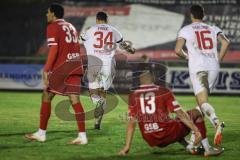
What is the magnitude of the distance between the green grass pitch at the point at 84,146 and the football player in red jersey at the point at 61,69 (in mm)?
340

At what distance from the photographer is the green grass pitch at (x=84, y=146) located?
8.68 meters

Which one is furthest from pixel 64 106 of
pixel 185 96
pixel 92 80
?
pixel 185 96

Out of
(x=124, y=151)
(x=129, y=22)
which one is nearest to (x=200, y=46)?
(x=124, y=151)

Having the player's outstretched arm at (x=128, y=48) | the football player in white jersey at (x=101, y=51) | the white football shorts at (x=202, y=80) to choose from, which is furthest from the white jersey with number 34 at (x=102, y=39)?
the white football shorts at (x=202, y=80)

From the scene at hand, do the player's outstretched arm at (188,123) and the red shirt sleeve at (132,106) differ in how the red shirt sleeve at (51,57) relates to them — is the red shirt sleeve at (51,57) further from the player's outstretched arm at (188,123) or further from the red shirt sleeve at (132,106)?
the player's outstretched arm at (188,123)

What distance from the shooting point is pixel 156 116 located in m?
8.30

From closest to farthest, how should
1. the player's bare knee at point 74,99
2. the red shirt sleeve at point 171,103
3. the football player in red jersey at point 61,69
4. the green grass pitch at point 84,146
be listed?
the red shirt sleeve at point 171,103 → the green grass pitch at point 84,146 → the football player in red jersey at point 61,69 → the player's bare knee at point 74,99

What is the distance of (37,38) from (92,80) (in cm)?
1533

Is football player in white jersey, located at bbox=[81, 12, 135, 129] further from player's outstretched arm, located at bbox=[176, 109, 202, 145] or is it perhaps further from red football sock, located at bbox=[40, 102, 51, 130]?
player's outstretched arm, located at bbox=[176, 109, 202, 145]

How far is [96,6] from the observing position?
28.3 meters

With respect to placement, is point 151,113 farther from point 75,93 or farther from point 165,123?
point 75,93

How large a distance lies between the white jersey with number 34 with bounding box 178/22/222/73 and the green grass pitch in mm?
1314

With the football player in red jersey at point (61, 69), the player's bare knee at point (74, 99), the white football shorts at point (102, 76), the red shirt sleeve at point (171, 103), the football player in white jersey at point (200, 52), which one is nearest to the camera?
the red shirt sleeve at point (171, 103)

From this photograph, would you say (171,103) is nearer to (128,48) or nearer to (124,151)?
(124,151)
